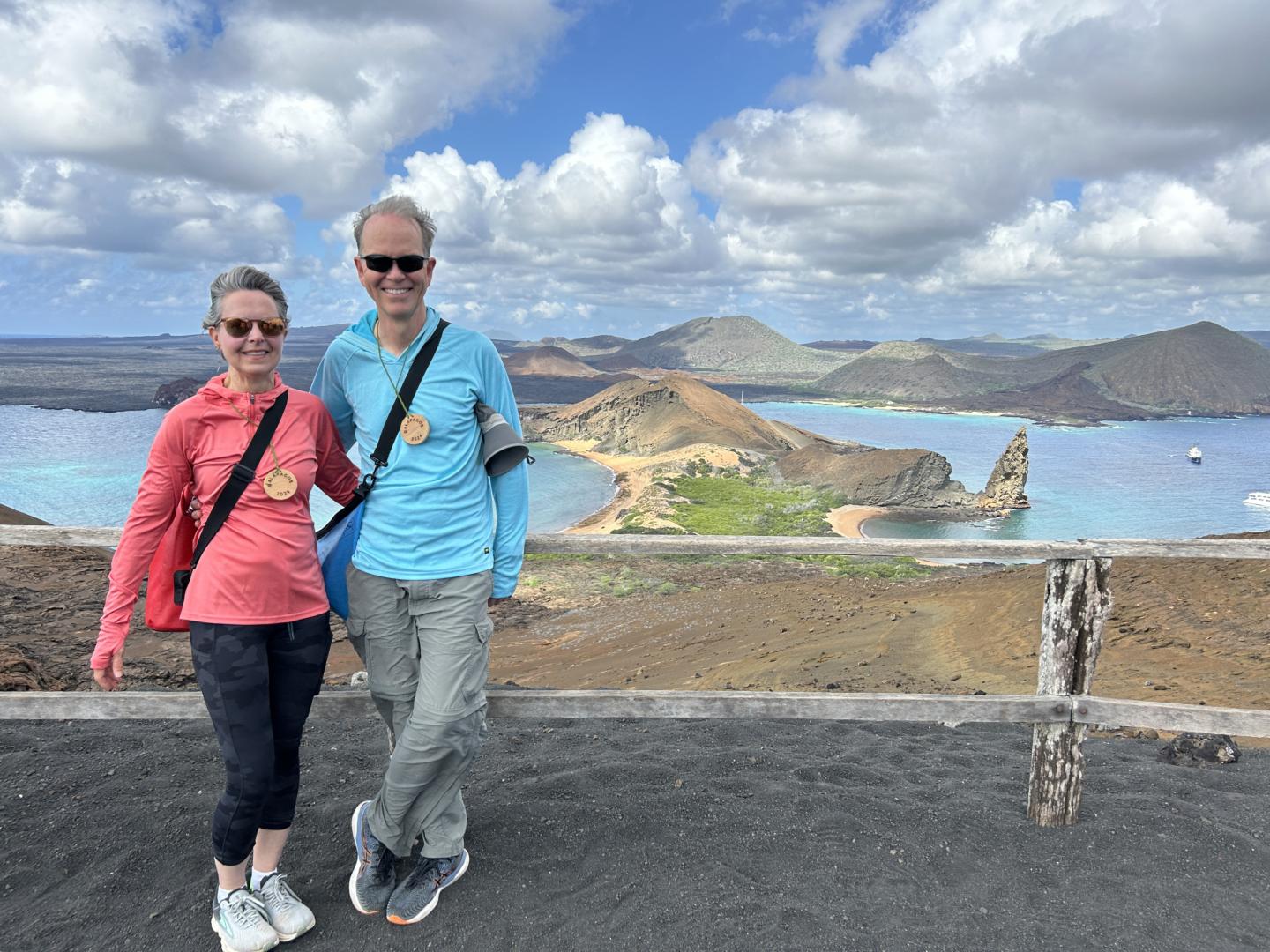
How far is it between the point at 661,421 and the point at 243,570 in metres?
93.0

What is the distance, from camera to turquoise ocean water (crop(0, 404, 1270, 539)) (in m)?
67.2

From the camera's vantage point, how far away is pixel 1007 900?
3.22 metres

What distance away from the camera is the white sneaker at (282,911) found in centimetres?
284

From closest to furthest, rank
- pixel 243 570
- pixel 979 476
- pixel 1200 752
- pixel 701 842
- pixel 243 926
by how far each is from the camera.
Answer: pixel 243 570, pixel 243 926, pixel 701 842, pixel 1200 752, pixel 979 476

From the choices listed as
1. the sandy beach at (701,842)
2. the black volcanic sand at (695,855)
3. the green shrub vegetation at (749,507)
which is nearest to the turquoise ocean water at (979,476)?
the green shrub vegetation at (749,507)

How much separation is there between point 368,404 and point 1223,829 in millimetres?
4426

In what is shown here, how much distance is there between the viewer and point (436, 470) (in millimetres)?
2715

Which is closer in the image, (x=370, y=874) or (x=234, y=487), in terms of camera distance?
(x=234, y=487)

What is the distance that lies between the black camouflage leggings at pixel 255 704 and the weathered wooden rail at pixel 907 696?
70 cm

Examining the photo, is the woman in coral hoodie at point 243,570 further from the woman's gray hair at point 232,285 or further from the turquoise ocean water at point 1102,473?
the turquoise ocean water at point 1102,473

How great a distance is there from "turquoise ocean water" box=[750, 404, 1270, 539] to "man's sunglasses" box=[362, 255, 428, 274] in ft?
89.8

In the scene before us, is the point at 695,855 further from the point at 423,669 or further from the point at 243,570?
the point at 243,570

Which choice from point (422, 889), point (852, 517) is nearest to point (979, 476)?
point (852, 517)

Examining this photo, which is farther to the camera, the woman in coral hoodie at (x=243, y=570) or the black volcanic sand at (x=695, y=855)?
the black volcanic sand at (x=695, y=855)
